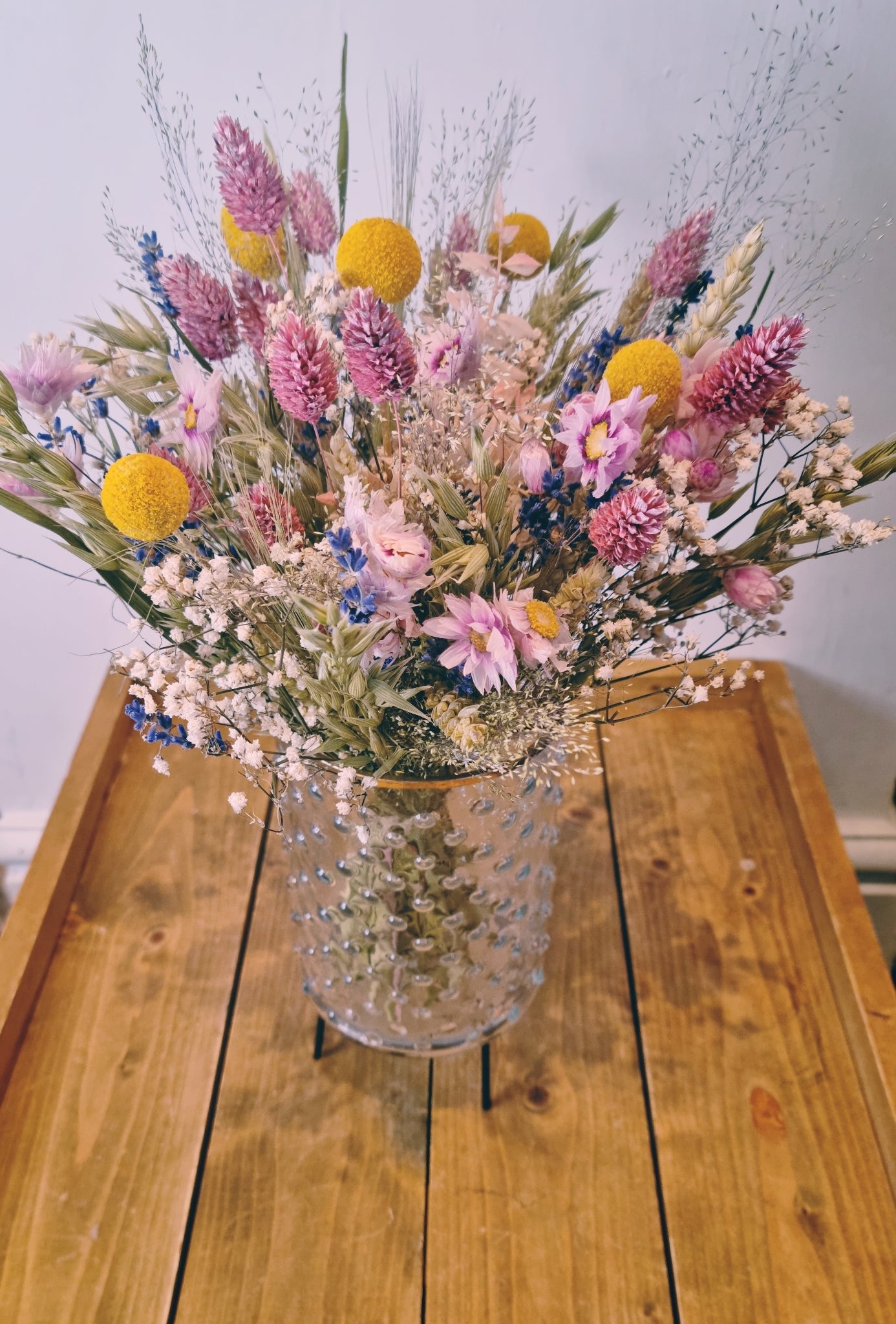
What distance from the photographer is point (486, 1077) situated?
803 millimetres

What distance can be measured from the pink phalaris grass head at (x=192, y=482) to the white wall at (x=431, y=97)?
0.47m

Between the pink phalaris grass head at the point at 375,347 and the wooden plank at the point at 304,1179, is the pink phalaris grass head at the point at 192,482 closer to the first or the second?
the pink phalaris grass head at the point at 375,347

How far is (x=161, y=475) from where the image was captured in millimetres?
475

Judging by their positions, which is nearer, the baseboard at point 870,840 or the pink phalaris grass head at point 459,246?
the pink phalaris grass head at point 459,246

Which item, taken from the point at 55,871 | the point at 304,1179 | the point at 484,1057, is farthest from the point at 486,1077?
the point at 55,871

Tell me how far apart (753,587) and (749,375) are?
0.13m

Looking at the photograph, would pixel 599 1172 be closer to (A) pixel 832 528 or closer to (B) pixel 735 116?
(A) pixel 832 528

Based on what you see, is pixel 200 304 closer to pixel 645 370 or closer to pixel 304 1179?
pixel 645 370

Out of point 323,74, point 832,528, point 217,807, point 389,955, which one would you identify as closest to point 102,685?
point 217,807

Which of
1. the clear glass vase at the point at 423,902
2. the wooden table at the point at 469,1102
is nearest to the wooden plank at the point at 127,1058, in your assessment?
the wooden table at the point at 469,1102

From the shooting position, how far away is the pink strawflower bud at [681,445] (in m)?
0.54

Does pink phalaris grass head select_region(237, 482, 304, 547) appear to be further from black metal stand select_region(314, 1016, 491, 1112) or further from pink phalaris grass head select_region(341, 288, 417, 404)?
black metal stand select_region(314, 1016, 491, 1112)

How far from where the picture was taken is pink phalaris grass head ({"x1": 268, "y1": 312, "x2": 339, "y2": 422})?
1.58 ft

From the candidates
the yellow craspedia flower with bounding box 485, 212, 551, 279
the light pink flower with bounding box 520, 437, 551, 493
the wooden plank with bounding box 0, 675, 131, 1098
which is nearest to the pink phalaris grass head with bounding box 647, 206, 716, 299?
the yellow craspedia flower with bounding box 485, 212, 551, 279
